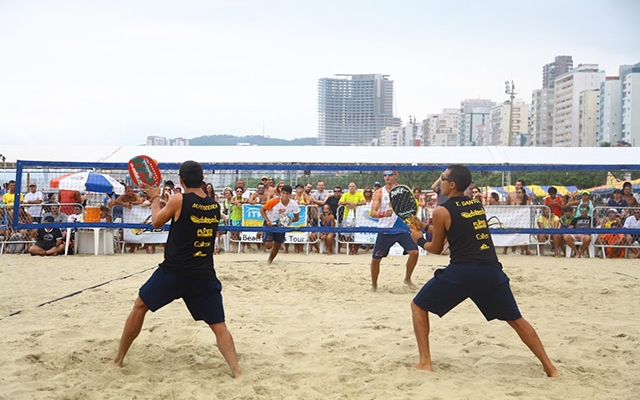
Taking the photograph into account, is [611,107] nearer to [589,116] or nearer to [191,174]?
[589,116]

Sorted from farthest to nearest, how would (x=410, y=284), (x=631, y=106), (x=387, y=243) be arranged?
(x=631, y=106), (x=410, y=284), (x=387, y=243)

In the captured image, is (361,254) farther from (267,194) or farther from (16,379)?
(16,379)

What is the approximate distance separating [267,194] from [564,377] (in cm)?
958

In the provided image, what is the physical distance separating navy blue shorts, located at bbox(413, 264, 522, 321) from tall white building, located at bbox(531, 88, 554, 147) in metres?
158

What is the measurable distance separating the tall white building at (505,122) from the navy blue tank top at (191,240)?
157998mm

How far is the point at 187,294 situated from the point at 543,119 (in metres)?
163

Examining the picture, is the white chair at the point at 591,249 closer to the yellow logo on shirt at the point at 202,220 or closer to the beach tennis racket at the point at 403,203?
the beach tennis racket at the point at 403,203

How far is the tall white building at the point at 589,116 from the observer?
135 metres

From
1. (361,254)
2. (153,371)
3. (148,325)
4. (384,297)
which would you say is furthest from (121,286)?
(361,254)

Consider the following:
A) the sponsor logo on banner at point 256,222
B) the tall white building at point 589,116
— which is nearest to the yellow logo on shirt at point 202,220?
the sponsor logo on banner at point 256,222

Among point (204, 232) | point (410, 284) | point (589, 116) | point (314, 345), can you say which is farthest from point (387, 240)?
point (589, 116)

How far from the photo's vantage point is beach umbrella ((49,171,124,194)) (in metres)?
14.8

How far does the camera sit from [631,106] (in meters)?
119

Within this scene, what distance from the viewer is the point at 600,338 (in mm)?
6113
